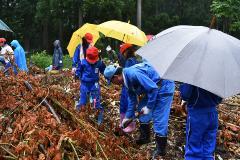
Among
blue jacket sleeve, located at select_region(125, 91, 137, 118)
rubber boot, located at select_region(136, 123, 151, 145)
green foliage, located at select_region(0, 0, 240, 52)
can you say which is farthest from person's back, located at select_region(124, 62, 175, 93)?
green foliage, located at select_region(0, 0, 240, 52)

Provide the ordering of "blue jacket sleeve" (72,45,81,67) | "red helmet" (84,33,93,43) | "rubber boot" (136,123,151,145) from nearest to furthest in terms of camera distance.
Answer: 1. "rubber boot" (136,123,151,145)
2. "red helmet" (84,33,93,43)
3. "blue jacket sleeve" (72,45,81,67)

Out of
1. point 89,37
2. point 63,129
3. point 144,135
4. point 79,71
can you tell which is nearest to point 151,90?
point 144,135

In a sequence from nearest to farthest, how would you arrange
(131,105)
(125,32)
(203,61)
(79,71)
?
(203,61) < (131,105) < (125,32) < (79,71)

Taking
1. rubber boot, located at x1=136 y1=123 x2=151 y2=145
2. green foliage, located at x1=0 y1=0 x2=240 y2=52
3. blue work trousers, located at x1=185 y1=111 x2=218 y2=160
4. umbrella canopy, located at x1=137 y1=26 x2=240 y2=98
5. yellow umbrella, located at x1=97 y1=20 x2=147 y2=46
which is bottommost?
green foliage, located at x1=0 y1=0 x2=240 y2=52

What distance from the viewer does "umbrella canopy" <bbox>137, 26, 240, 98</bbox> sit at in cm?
414

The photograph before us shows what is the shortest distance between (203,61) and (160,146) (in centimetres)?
282

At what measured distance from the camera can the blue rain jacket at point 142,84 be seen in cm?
634

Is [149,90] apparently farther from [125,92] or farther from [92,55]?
[92,55]

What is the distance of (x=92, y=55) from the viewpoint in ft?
27.1

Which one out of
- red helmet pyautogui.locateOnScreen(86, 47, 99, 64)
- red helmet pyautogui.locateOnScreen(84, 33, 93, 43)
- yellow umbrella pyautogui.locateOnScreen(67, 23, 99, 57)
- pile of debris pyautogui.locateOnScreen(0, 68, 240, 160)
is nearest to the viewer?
pile of debris pyautogui.locateOnScreen(0, 68, 240, 160)

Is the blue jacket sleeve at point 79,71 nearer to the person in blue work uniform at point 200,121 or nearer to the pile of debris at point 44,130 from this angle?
the pile of debris at point 44,130

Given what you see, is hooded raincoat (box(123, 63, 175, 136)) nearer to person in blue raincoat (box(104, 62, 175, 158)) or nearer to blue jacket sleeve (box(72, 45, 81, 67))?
person in blue raincoat (box(104, 62, 175, 158))

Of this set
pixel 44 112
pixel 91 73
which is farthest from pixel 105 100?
pixel 44 112

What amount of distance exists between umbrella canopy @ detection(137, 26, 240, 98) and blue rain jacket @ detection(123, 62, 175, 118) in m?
1.63
